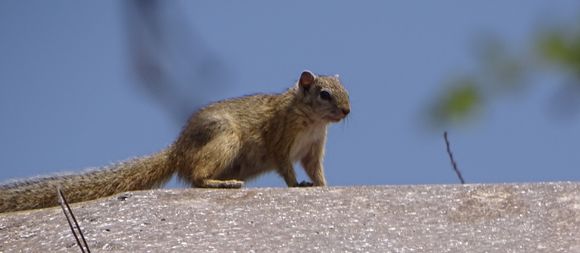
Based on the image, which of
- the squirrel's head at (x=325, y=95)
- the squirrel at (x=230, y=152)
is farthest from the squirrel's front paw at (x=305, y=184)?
the squirrel's head at (x=325, y=95)

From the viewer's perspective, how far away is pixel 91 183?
739 centimetres

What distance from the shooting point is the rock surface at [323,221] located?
15.1 feet

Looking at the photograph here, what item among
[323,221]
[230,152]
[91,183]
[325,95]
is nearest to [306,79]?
[325,95]

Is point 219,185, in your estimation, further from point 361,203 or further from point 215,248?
point 215,248

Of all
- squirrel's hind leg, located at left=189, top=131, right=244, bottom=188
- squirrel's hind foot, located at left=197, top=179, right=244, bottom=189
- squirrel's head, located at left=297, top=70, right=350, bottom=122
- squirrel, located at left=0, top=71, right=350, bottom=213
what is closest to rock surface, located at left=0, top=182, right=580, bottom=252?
squirrel, located at left=0, top=71, right=350, bottom=213

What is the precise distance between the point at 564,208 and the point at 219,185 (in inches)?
124

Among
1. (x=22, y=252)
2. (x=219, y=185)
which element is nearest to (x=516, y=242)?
(x=22, y=252)

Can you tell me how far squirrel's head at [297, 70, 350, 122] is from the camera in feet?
29.0

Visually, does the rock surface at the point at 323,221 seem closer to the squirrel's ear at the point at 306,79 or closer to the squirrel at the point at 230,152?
Result: the squirrel at the point at 230,152

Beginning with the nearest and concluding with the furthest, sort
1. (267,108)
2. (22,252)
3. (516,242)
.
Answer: (516,242) → (22,252) → (267,108)

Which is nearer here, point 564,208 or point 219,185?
point 564,208

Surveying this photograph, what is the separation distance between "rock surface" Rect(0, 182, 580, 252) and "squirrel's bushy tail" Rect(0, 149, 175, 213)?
1.21 meters

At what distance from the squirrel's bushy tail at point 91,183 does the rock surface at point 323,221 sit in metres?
1.21

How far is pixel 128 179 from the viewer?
752cm
